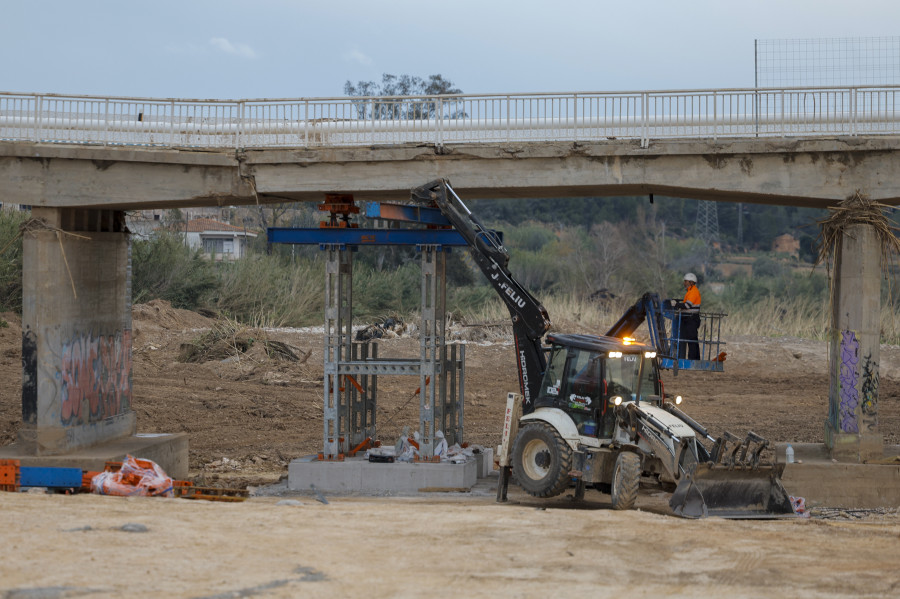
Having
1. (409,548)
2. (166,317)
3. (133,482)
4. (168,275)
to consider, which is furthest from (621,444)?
(168,275)

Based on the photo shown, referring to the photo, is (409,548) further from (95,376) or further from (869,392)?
(95,376)

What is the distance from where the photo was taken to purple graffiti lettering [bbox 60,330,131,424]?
18.9m

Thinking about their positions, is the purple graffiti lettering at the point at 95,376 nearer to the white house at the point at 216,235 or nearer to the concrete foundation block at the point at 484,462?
the concrete foundation block at the point at 484,462

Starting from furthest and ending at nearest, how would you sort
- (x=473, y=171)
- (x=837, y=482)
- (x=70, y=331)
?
(x=70, y=331) < (x=473, y=171) < (x=837, y=482)

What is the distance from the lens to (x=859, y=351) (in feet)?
59.5

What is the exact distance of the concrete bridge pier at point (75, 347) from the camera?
18.7 m

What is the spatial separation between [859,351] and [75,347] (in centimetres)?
1390

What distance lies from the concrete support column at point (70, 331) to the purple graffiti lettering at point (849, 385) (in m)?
13.4

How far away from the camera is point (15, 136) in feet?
63.1

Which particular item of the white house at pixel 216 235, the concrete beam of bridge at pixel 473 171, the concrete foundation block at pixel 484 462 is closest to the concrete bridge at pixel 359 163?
the concrete beam of bridge at pixel 473 171

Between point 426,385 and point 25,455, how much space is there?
7174mm

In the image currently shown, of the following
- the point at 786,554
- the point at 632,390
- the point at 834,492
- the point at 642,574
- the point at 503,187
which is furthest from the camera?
the point at 503,187

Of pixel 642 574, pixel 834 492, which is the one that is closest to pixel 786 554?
pixel 642 574

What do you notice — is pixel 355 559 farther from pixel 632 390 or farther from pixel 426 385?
pixel 426 385
